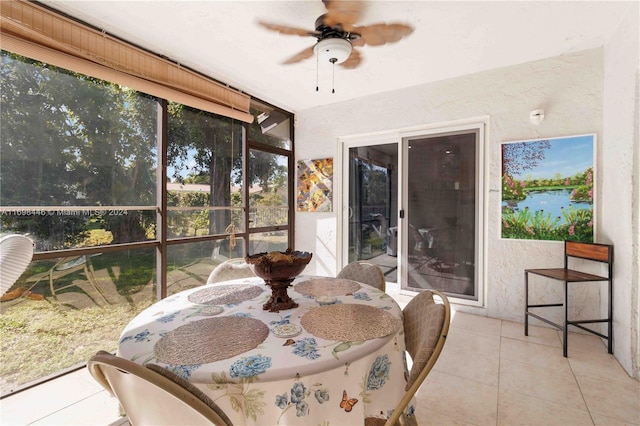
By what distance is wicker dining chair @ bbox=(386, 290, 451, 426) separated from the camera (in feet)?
3.07

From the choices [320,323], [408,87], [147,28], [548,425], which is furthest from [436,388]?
[147,28]

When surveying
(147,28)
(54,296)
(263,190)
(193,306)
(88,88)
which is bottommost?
(54,296)

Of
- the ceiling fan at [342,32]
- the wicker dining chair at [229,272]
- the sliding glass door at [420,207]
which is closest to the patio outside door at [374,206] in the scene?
the sliding glass door at [420,207]

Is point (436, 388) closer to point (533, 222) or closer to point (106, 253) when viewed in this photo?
point (533, 222)

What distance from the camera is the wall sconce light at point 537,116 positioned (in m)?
2.71

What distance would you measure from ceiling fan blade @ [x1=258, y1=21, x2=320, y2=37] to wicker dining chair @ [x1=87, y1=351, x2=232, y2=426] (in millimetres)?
2364

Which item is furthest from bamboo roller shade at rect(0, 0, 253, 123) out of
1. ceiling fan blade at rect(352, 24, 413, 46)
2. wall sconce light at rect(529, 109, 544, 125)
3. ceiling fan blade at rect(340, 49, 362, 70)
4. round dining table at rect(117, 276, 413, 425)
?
wall sconce light at rect(529, 109, 544, 125)

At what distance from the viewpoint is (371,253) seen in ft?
13.1

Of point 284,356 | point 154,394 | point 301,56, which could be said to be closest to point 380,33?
point 301,56

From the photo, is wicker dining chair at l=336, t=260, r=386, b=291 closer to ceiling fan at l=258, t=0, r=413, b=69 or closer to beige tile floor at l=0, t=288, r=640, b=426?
beige tile floor at l=0, t=288, r=640, b=426

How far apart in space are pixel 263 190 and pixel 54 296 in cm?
238

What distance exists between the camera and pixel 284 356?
35.4 inches

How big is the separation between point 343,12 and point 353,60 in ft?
2.38

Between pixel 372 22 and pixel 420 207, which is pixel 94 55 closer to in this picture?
pixel 372 22
